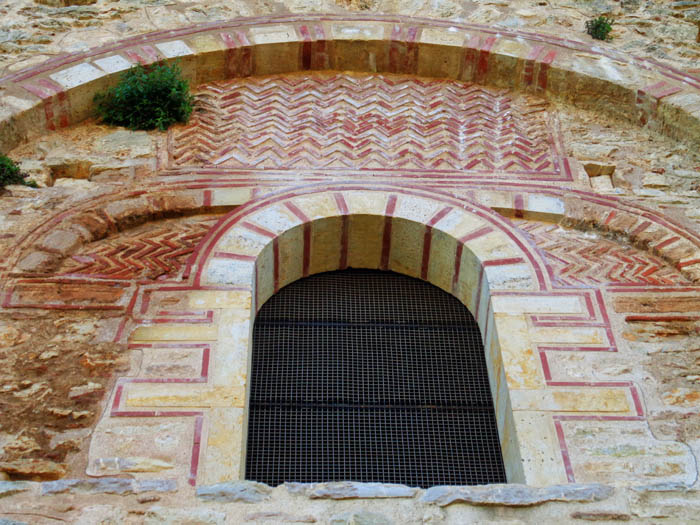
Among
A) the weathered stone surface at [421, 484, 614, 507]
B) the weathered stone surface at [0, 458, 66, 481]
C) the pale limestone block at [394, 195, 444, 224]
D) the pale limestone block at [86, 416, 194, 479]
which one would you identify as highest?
the pale limestone block at [394, 195, 444, 224]

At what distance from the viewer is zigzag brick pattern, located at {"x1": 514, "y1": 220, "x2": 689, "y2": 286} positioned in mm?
6469

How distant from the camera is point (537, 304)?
6.22 metres

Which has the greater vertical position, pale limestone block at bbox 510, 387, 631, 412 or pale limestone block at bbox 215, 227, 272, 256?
pale limestone block at bbox 215, 227, 272, 256

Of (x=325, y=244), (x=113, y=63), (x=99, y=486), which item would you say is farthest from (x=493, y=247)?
(x=113, y=63)

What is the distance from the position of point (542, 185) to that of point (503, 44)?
1972 mm

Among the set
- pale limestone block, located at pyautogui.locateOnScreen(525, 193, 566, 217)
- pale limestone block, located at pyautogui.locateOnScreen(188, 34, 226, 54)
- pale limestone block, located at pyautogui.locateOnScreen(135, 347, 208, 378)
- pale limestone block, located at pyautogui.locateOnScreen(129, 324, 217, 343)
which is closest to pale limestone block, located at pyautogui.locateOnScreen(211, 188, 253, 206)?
pale limestone block, located at pyautogui.locateOnScreen(129, 324, 217, 343)

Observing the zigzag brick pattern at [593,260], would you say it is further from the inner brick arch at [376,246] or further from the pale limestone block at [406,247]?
the pale limestone block at [406,247]

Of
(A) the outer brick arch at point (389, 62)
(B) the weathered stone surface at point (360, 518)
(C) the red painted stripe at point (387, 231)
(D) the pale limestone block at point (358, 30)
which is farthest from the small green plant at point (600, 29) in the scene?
(B) the weathered stone surface at point (360, 518)

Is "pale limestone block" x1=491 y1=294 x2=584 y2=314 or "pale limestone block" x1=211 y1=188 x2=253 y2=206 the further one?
"pale limestone block" x1=211 y1=188 x2=253 y2=206

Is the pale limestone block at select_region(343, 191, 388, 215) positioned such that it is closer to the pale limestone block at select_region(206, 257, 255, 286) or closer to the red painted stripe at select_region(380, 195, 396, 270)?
the red painted stripe at select_region(380, 195, 396, 270)

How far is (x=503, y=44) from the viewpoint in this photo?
28.6 ft

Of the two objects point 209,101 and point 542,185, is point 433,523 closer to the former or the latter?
point 542,185

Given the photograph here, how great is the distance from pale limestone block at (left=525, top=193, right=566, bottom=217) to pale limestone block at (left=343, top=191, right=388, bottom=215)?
1.07 meters

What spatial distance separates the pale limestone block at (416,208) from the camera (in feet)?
22.6
